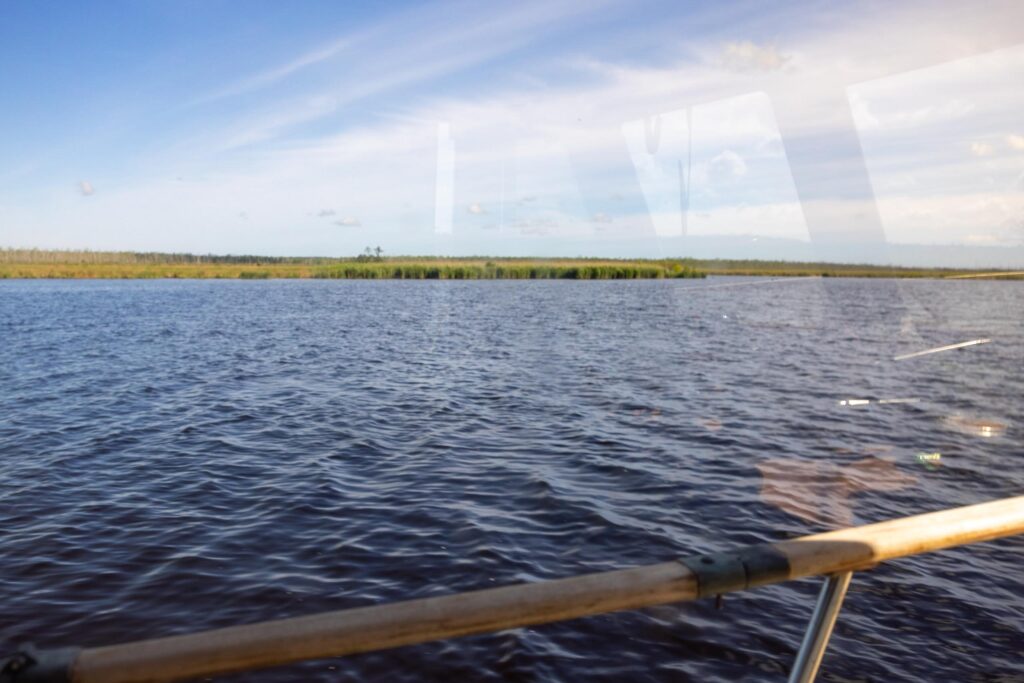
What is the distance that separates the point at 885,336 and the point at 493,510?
118 ft

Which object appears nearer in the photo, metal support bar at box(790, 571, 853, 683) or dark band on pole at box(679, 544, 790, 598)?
dark band on pole at box(679, 544, 790, 598)

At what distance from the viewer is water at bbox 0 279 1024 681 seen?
22.5 ft

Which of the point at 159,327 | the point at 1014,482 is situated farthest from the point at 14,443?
the point at 159,327

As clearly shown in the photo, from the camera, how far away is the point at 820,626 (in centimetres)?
258

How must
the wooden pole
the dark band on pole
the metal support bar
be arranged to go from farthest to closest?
the metal support bar → the dark band on pole → the wooden pole

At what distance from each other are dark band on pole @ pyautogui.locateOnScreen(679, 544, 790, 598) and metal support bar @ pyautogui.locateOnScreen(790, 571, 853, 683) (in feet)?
1.10

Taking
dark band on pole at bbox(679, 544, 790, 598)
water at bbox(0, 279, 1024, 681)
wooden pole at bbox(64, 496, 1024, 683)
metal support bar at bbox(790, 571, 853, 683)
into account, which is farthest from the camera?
water at bbox(0, 279, 1024, 681)

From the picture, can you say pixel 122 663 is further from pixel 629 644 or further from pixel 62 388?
pixel 62 388

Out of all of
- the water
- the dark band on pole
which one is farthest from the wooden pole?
the water

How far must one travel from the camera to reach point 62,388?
808 inches

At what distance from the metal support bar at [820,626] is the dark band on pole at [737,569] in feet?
1.10

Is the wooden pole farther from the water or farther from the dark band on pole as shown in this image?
the water

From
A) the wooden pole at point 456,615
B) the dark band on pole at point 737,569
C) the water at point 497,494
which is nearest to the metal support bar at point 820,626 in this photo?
the wooden pole at point 456,615

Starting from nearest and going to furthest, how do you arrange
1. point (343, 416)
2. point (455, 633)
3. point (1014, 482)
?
point (455, 633), point (1014, 482), point (343, 416)
